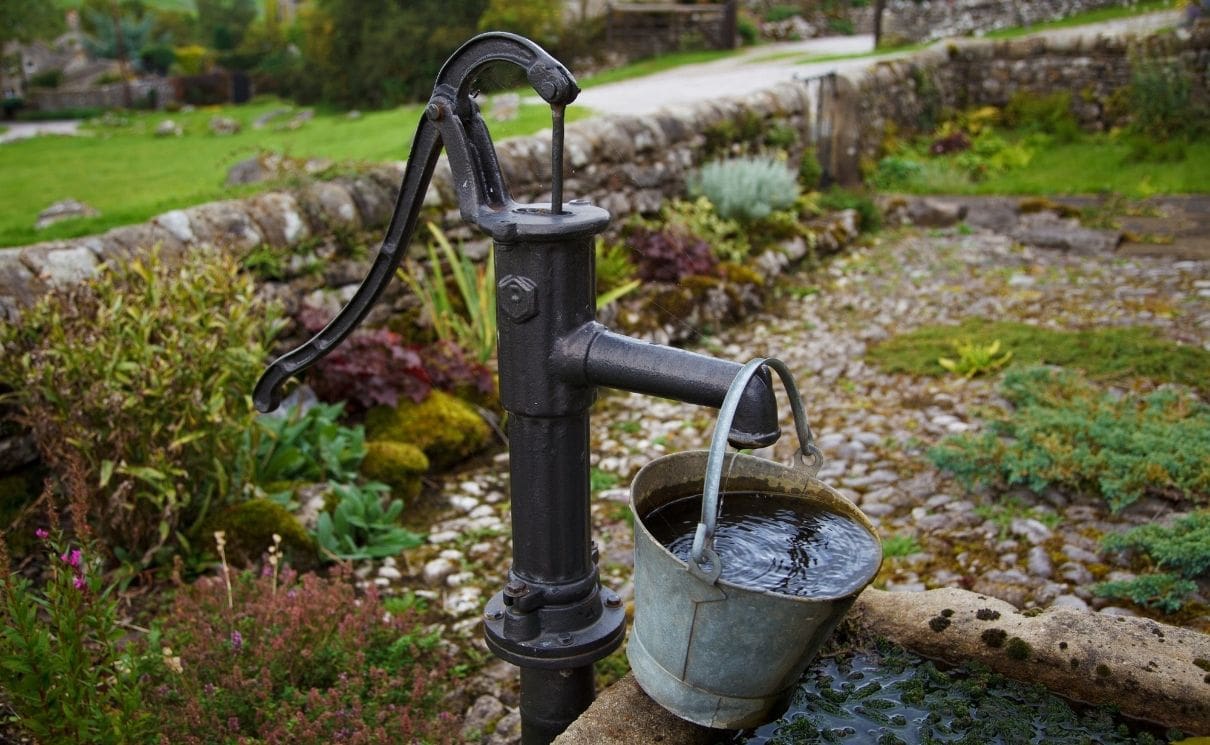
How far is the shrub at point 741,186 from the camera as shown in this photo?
7504 millimetres

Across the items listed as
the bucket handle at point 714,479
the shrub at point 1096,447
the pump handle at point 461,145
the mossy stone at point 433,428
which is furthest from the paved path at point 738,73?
the bucket handle at point 714,479

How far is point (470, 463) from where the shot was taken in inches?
187

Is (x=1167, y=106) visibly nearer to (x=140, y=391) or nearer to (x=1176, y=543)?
(x=1176, y=543)

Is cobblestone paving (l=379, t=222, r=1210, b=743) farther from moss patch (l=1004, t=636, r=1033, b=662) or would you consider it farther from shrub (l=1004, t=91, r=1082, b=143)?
shrub (l=1004, t=91, r=1082, b=143)

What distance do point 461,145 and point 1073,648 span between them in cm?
168

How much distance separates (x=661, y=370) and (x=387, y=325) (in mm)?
3764

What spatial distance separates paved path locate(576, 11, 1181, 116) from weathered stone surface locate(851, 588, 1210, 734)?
6125mm

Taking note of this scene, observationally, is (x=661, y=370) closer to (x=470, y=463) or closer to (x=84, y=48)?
(x=470, y=463)

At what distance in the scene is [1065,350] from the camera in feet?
17.7

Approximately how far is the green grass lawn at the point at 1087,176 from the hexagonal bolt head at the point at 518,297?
30.4ft

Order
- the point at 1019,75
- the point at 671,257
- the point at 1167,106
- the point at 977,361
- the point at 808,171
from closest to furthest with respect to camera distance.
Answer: the point at 977,361 < the point at 671,257 < the point at 808,171 < the point at 1167,106 < the point at 1019,75

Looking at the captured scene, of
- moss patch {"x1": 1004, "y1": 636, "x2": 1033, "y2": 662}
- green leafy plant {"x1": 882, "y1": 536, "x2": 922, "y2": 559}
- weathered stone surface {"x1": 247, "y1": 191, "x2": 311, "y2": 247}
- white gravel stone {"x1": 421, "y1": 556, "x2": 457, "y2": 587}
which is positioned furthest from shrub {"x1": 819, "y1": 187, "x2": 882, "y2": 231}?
moss patch {"x1": 1004, "y1": 636, "x2": 1033, "y2": 662}

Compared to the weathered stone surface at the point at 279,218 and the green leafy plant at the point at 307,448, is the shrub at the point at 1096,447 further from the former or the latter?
the weathered stone surface at the point at 279,218

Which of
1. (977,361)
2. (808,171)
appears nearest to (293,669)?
(977,361)
